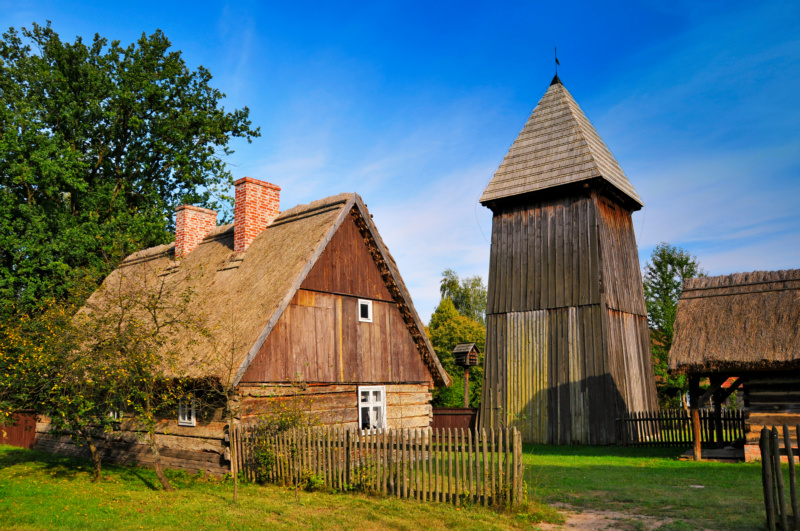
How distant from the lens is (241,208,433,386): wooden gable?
14.6 meters

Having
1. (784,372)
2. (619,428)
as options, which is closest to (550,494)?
(784,372)

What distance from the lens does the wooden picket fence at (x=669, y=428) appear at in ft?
61.4

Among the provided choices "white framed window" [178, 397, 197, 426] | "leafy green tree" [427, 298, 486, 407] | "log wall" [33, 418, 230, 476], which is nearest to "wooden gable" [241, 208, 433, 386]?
"log wall" [33, 418, 230, 476]

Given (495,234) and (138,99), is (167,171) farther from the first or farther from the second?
(495,234)

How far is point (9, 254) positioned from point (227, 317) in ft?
53.6

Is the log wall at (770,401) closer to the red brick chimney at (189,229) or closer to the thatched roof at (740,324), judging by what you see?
the thatched roof at (740,324)

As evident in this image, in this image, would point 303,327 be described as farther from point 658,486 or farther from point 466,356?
point 466,356

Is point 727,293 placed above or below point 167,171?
below

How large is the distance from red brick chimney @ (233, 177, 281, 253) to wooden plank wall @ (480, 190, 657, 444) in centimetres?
1034

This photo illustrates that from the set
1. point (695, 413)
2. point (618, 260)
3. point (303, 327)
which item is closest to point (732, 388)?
Result: point (695, 413)

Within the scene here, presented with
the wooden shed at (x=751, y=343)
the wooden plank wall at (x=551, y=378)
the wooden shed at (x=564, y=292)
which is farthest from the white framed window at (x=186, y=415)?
the wooden shed at (x=751, y=343)

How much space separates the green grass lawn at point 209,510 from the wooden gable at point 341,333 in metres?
2.98

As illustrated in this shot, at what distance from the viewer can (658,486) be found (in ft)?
39.1

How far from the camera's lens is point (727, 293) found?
1695cm
